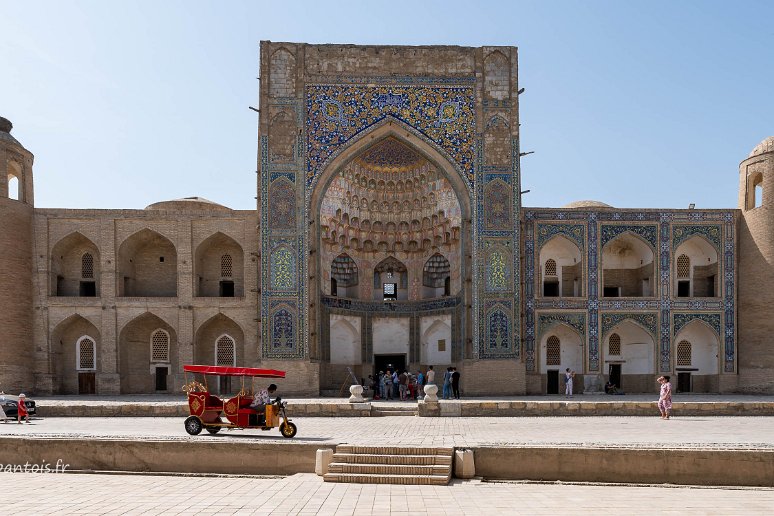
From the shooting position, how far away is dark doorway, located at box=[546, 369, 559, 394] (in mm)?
23469

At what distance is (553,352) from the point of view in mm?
23531

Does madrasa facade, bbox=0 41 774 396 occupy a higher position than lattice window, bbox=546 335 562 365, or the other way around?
madrasa facade, bbox=0 41 774 396

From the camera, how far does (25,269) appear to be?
73.8 ft

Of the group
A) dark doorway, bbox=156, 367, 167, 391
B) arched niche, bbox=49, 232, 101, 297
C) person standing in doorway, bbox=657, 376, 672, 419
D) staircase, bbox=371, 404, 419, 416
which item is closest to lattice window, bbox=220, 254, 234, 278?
dark doorway, bbox=156, 367, 167, 391

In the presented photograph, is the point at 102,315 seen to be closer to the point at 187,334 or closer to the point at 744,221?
the point at 187,334

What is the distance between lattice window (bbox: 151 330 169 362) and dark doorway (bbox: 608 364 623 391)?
49.7ft

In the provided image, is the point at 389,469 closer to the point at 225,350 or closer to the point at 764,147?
the point at 225,350

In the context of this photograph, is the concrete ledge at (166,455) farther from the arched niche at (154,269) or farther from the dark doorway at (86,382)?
the arched niche at (154,269)

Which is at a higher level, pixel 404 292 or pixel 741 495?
pixel 404 292

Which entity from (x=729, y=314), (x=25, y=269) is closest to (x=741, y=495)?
(x=729, y=314)

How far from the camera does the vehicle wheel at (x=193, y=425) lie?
37.9ft

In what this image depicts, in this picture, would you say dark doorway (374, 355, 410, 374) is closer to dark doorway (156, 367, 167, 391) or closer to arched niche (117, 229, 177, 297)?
dark doorway (156, 367, 167, 391)

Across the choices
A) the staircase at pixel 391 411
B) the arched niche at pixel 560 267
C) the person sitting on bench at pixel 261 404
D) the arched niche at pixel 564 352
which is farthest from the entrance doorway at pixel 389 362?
the person sitting on bench at pixel 261 404

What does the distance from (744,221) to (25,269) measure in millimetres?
23565
